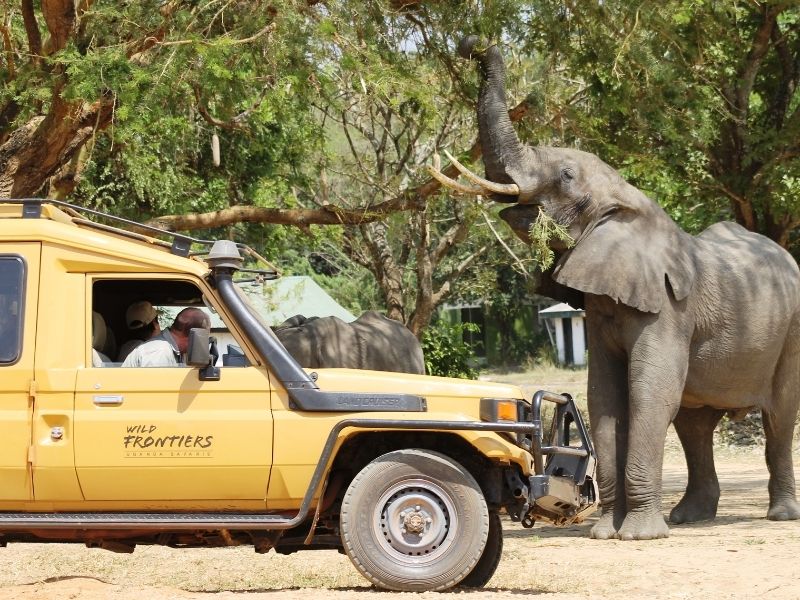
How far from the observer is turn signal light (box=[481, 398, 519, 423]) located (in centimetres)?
782

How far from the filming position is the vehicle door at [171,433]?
7.72m

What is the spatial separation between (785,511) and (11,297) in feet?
27.3

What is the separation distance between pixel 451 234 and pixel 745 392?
10620mm

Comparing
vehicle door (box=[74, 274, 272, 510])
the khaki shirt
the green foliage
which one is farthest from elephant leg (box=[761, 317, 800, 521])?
the green foliage

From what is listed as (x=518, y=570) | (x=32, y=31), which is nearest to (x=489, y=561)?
(x=518, y=570)

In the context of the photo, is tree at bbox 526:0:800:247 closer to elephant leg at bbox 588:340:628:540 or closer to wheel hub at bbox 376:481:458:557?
elephant leg at bbox 588:340:628:540

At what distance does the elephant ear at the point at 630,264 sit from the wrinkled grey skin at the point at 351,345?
13.2ft

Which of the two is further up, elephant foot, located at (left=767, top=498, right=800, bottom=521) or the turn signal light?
the turn signal light

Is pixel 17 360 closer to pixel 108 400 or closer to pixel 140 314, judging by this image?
pixel 108 400

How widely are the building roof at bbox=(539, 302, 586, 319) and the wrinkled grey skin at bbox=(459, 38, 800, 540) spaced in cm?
3689

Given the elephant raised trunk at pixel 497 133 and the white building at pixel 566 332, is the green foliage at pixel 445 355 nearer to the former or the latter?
the elephant raised trunk at pixel 497 133

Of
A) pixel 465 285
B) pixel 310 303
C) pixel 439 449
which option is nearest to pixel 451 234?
pixel 465 285

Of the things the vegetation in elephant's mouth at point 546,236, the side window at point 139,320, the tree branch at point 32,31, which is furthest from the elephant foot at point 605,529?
the tree branch at point 32,31

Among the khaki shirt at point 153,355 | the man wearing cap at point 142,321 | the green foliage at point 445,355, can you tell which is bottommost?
the khaki shirt at point 153,355
